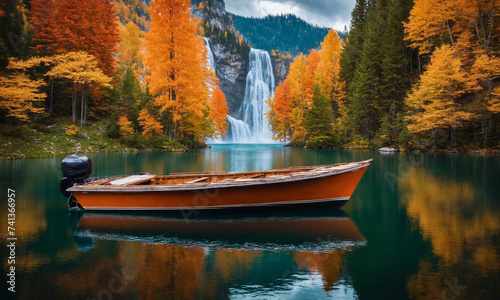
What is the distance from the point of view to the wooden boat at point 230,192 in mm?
8281

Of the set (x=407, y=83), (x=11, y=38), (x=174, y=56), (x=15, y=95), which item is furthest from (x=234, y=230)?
(x=407, y=83)

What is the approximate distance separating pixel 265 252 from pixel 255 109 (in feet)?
234

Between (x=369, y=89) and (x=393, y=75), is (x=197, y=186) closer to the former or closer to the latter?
(x=393, y=75)

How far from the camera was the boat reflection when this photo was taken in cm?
645

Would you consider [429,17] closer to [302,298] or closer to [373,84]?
[373,84]

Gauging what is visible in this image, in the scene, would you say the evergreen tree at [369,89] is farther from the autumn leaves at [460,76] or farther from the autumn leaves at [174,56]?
the autumn leaves at [174,56]

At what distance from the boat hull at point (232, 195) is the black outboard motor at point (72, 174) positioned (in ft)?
1.95

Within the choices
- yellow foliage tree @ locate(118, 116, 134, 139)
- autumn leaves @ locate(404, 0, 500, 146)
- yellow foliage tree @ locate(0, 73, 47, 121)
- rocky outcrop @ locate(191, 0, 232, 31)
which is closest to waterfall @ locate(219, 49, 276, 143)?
yellow foliage tree @ locate(118, 116, 134, 139)

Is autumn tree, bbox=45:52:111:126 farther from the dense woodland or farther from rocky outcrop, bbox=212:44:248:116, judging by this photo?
rocky outcrop, bbox=212:44:248:116

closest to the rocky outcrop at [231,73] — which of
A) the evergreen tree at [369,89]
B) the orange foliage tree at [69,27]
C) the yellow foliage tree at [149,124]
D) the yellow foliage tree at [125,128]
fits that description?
the evergreen tree at [369,89]

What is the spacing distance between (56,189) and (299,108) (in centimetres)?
3840

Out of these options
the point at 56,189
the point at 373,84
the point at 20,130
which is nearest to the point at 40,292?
the point at 56,189

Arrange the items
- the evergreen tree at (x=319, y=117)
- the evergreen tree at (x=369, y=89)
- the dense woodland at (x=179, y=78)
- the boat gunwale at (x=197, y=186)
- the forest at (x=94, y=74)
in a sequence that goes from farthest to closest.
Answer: the evergreen tree at (x=319, y=117)
the evergreen tree at (x=369, y=89)
the dense woodland at (x=179, y=78)
the forest at (x=94, y=74)
the boat gunwale at (x=197, y=186)

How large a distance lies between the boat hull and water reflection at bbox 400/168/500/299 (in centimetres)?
225
